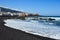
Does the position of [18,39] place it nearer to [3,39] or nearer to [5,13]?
[3,39]

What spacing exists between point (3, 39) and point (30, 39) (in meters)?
2.03

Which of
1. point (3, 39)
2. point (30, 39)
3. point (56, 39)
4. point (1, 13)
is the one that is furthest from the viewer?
point (1, 13)

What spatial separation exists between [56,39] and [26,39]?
2.56 meters

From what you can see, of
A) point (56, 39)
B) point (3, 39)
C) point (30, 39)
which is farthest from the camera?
point (56, 39)

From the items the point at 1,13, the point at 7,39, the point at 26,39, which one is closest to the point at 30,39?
the point at 26,39

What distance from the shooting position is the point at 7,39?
11977mm

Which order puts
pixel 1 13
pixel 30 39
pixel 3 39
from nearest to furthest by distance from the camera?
1. pixel 3 39
2. pixel 30 39
3. pixel 1 13

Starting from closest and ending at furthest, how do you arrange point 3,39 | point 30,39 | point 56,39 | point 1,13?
point 3,39, point 30,39, point 56,39, point 1,13

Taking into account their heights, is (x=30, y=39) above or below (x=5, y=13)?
above

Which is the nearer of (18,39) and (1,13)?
(18,39)

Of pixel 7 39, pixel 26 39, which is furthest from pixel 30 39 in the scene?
pixel 7 39

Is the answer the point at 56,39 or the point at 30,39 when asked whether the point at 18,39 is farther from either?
the point at 56,39

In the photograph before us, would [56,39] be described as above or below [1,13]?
above

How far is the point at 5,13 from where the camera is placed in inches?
6127
